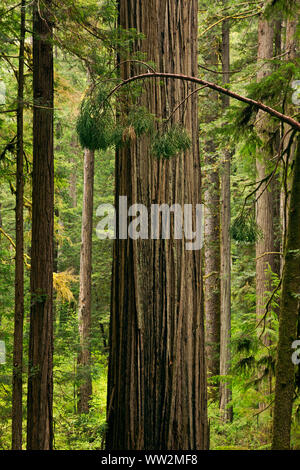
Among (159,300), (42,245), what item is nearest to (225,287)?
(42,245)

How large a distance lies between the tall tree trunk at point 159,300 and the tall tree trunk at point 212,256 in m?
9.25

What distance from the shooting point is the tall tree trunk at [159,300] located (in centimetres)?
286

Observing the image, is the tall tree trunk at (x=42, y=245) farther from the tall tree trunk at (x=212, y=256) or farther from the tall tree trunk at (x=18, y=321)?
the tall tree trunk at (x=212, y=256)

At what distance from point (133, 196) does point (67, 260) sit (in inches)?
725

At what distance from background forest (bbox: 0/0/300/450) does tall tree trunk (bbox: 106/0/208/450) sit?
0.09m

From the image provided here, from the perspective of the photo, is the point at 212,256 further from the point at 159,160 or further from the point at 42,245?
the point at 159,160

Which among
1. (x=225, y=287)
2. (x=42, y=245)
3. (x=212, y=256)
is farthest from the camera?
(x=212, y=256)

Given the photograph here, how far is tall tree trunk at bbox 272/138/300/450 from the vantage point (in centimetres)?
348

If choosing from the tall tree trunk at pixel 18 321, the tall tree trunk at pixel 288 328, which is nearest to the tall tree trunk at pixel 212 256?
the tall tree trunk at pixel 18 321

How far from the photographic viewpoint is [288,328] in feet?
11.8

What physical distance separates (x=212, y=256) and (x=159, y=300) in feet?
34.3

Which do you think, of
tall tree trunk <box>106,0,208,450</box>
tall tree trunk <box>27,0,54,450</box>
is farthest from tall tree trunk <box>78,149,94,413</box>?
tall tree trunk <box>106,0,208,450</box>

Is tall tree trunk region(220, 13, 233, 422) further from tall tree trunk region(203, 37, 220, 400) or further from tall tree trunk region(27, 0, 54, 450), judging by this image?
tall tree trunk region(27, 0, 54, 450)

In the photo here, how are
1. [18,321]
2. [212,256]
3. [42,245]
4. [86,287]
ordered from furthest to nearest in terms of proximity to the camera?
[212,256] → [86,287] → [42,245] → [18,321]
